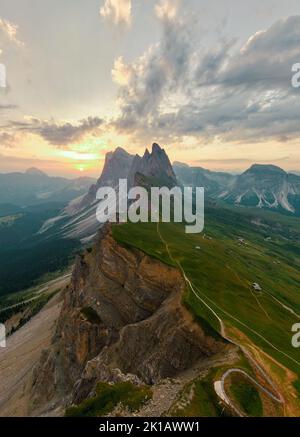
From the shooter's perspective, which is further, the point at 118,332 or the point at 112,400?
the point at 118,332

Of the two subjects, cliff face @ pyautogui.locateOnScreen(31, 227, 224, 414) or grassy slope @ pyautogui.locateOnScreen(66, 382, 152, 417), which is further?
cliff face @ pyautogui.locateOnScreen(31, 227, 224, 414)

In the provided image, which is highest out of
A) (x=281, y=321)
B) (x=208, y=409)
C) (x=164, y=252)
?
(x=164, y=252)

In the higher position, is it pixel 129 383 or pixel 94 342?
pixel 129 383

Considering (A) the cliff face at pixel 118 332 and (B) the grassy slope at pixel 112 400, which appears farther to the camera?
(A) the cliff face at pixel 118 332

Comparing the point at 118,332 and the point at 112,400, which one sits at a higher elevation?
the point at 112,400
